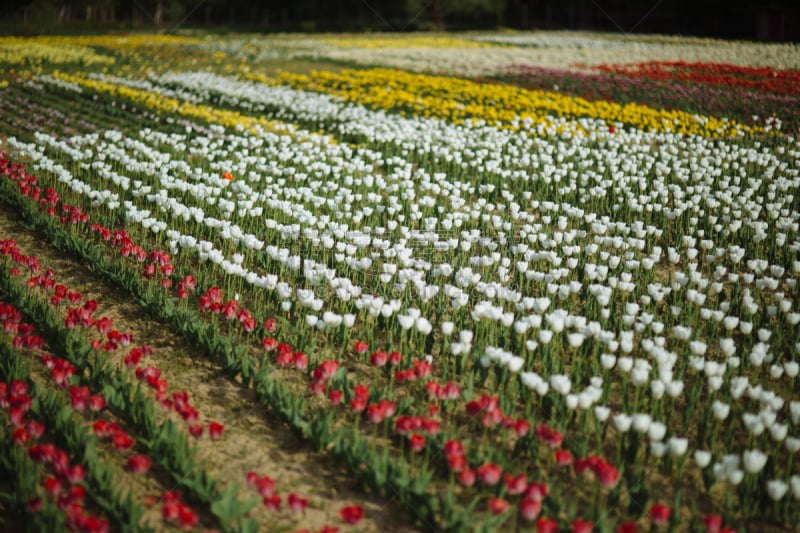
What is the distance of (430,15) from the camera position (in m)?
52.2

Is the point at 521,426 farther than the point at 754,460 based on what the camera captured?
Yes

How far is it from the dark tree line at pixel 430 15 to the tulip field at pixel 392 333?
2633cm

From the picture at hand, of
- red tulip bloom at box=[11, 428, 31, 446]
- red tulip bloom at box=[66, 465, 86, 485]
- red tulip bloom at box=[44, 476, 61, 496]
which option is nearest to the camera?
red tulip bloom at box=[44, 476, 61, 496]

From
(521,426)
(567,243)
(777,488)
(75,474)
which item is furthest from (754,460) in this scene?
(567,243)

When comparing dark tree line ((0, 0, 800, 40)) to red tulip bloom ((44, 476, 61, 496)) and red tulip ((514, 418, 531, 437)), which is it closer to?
red tulip bloom ((44, 476, 61, 496))

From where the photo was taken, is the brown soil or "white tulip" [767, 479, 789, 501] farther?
the brown soil

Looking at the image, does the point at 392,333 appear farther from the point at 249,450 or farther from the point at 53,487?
the point at 53,487

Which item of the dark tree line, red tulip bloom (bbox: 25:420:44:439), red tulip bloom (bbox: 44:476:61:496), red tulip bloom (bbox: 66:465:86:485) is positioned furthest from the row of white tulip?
the dark tree line

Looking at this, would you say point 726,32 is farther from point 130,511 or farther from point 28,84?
point 130,511

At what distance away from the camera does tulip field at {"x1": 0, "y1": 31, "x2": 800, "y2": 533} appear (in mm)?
3709

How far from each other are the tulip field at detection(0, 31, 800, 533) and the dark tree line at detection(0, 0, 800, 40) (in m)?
26.3

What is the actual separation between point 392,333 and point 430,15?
50.6 metres

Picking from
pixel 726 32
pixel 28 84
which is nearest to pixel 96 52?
pixel 28 84

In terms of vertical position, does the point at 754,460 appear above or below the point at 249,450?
above
